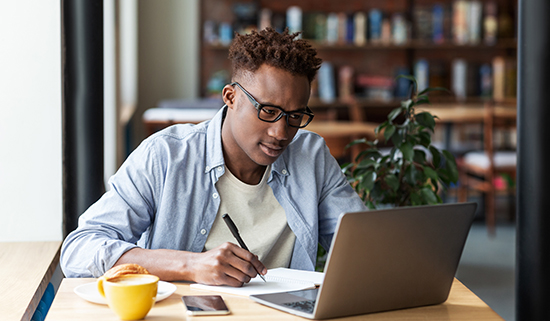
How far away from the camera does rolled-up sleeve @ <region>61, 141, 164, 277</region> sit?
118 centimetres

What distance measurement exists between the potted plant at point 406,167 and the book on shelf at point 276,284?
2.80 feet

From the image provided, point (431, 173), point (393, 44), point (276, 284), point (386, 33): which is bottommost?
point (276, 284)

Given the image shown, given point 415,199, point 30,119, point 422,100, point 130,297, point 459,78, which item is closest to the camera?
point 130,297

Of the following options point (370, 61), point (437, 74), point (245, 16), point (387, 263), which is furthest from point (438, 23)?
point (387, 263)

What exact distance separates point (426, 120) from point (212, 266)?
1120 mm

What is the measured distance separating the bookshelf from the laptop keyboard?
13.9 ft

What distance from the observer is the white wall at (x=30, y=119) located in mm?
1548

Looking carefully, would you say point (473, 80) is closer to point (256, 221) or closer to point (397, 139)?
point (397, 139)

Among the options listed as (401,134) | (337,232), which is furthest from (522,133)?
(337,232)

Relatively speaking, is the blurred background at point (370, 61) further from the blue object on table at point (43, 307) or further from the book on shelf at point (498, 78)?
the blue object on table at point (43, 307)

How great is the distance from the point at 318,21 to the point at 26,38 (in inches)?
155

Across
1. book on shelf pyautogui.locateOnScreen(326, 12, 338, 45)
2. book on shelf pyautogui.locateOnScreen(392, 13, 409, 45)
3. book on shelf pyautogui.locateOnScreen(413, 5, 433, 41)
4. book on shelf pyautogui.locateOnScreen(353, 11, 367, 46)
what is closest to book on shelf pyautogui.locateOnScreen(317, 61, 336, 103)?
book on shelf pyautogui.locateOnScreen(326, 12, 338, 45)

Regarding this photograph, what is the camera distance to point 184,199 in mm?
1365

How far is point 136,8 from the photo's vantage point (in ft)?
16.6
